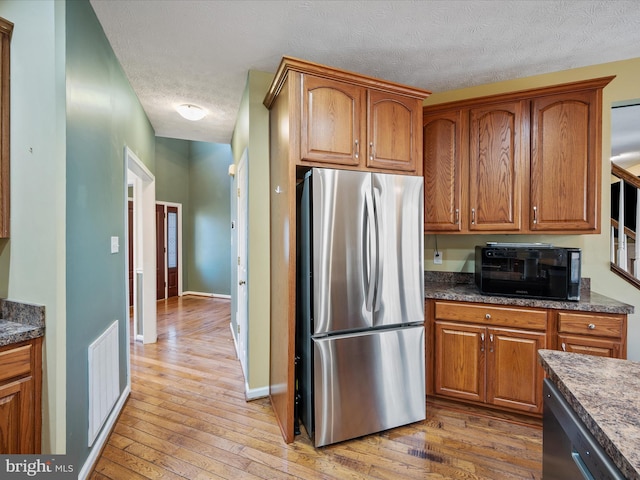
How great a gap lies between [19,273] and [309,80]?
6.18 feet

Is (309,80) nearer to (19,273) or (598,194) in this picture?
(19,273)

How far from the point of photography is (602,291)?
93.0 inches

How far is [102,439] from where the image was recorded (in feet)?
6.23

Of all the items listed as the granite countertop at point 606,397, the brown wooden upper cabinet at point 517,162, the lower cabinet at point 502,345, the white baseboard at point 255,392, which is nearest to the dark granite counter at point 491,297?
the lower cabinet at point 502,345

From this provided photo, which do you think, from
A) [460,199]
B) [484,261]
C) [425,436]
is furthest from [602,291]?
[425,436]

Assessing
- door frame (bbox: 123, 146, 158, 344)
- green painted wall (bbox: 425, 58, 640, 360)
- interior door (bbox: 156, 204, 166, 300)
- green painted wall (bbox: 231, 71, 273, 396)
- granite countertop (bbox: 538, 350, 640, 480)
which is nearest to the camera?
granite countertop (bbox: 538, 350, 640, 480)

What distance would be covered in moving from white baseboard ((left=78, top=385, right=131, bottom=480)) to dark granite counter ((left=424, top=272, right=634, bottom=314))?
2.35m

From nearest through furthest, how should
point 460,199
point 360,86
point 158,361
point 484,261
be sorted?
point 360,86, point 484,261, point 460,199, point 158,361

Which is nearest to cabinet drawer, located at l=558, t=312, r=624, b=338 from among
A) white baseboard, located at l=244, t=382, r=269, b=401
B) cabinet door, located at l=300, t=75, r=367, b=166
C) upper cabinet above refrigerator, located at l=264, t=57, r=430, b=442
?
upper cabinet above refrigerator, located at l=264, t=57, r=430, b=442

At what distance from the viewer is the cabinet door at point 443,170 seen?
249 centimetres

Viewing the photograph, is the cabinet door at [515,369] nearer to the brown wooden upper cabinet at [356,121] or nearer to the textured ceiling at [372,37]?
the brown wooden upper cabinet at [356,121]

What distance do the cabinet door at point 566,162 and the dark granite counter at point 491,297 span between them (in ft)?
1.71

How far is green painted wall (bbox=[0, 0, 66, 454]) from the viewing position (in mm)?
1418

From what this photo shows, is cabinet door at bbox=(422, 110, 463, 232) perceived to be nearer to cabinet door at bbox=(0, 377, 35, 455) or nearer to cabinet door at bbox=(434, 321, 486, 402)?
cabinet door at bbox=(434, 321, 486, 402)
